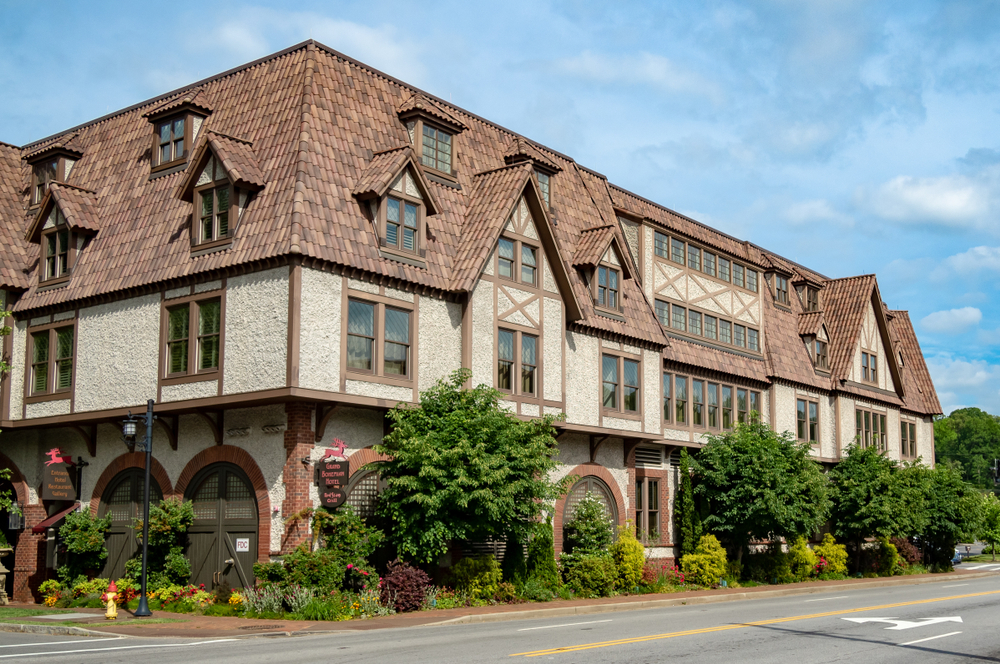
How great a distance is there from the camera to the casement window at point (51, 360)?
28.0m

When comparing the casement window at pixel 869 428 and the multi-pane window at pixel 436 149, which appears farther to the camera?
the casement window at pixel 869 428

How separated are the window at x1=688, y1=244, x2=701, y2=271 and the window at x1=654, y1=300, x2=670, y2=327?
2.62 m

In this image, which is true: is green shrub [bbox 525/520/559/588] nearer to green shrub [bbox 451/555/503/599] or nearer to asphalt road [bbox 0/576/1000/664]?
green shrub [bbox 451/555/503/599]

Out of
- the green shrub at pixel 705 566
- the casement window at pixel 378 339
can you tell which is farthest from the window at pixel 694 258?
the casement window at pixel 378 339

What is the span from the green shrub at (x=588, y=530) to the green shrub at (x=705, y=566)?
4009mm

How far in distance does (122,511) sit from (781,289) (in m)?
30.3

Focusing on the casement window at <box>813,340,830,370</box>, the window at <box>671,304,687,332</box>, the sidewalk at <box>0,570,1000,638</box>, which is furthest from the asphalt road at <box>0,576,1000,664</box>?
the casement window at <box>813,340,830,370</box>

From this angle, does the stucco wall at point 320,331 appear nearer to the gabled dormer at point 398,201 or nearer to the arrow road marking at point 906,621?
the gabled dormer at point 398,201

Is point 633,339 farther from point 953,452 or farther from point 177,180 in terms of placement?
point 953,452

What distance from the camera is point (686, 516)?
35188mm

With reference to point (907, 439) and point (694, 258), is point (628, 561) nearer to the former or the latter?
point (694, 258)

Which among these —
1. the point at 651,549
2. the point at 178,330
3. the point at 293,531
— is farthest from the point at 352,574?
the point at 651,549

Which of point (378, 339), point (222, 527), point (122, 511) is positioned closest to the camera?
point (222, 527)

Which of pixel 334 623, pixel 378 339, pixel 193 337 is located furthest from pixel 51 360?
pixel 334 623
